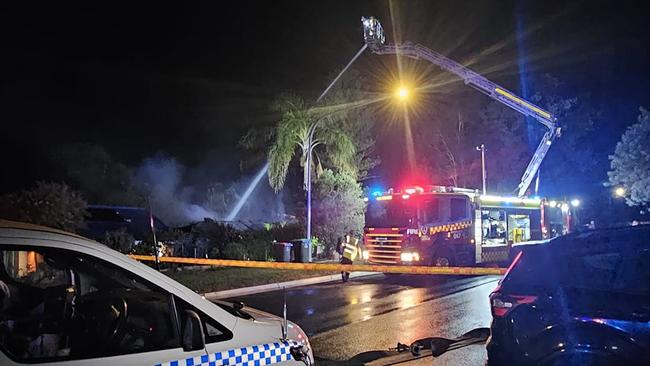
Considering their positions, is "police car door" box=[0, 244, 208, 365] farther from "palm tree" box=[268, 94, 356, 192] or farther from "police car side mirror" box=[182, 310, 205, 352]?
"palm tree" box=[268, 94, 356, 192]

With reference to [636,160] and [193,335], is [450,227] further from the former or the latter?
[636,160]

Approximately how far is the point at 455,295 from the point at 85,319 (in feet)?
33.5

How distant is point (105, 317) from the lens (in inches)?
110

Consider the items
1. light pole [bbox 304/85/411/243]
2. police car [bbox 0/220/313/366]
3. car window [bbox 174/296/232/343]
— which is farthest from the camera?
light pole [bbox 304/85/411/243]

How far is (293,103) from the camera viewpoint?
25062mm

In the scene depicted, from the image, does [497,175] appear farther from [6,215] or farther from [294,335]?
[294,335]

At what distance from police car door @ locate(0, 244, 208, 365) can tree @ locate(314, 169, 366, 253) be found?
66.6 ft

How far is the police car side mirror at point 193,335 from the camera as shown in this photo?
2.70 m

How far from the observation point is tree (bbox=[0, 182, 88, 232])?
46.2 feet

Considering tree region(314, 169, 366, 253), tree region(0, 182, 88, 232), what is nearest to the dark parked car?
tree region(0, 182, 88, 232)

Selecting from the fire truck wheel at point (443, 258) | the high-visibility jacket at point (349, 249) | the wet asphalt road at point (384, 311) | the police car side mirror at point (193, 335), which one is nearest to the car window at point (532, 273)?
the wet asphalt road at point (384, 311)

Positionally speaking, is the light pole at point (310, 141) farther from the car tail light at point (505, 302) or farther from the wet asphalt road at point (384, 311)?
the car tail light at point (505, 302)

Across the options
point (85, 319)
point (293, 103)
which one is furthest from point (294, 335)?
point (293, 103)

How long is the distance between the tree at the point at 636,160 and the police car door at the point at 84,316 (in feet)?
110
